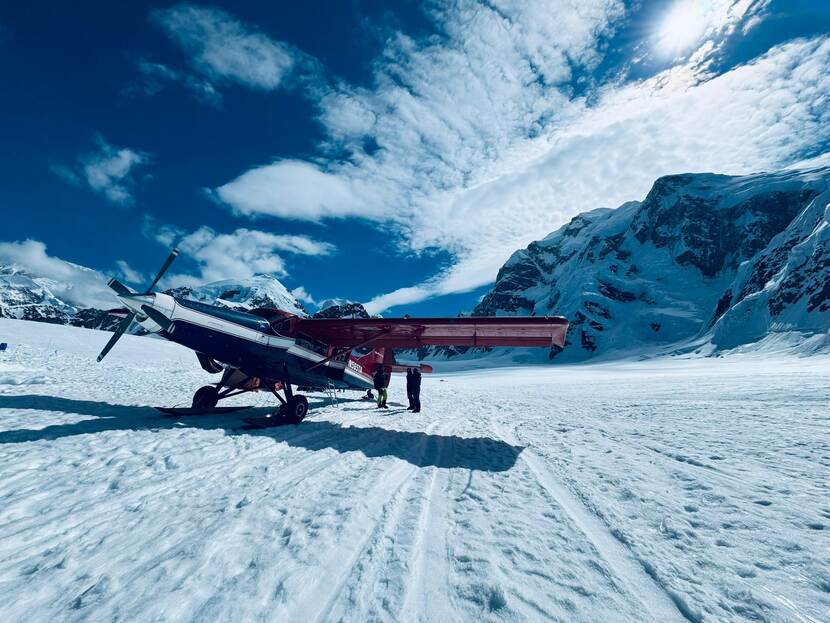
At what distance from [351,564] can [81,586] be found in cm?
195

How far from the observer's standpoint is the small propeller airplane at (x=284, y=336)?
8242 mm

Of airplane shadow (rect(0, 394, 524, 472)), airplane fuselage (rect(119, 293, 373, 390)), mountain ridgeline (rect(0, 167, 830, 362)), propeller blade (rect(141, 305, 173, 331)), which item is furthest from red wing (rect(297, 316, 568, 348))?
mountain ridgeline (rect(0, 167, 830, 362))

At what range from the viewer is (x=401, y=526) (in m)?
3.73

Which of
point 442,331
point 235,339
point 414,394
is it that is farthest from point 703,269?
point 235,339

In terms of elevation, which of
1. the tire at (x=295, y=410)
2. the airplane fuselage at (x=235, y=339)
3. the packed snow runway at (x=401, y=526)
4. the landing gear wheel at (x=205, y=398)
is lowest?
the packed snow runway at (x=401, y=526)

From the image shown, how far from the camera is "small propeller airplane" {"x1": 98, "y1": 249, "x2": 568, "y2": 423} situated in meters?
8.24

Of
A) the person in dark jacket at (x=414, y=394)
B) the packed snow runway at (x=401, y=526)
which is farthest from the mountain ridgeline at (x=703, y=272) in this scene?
the packed snow runway at (x=401, y=526)

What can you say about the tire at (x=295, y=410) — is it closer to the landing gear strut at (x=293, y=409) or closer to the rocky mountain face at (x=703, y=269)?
the landing gear strut at (x=293, y=409)

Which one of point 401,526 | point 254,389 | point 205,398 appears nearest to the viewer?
point 401,526

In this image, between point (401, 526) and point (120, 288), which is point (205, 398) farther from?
point (401, 526)

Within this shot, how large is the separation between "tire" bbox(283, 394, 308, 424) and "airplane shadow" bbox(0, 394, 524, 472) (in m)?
0.22

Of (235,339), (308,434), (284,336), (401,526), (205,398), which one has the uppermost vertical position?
(284,336)

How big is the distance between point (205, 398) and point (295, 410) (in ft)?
10.4

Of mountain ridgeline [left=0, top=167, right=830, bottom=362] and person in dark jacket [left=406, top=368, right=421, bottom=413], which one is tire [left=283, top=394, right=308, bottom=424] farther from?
mountain ridgeline [left=0, top=167, right=830, bottom=362]
